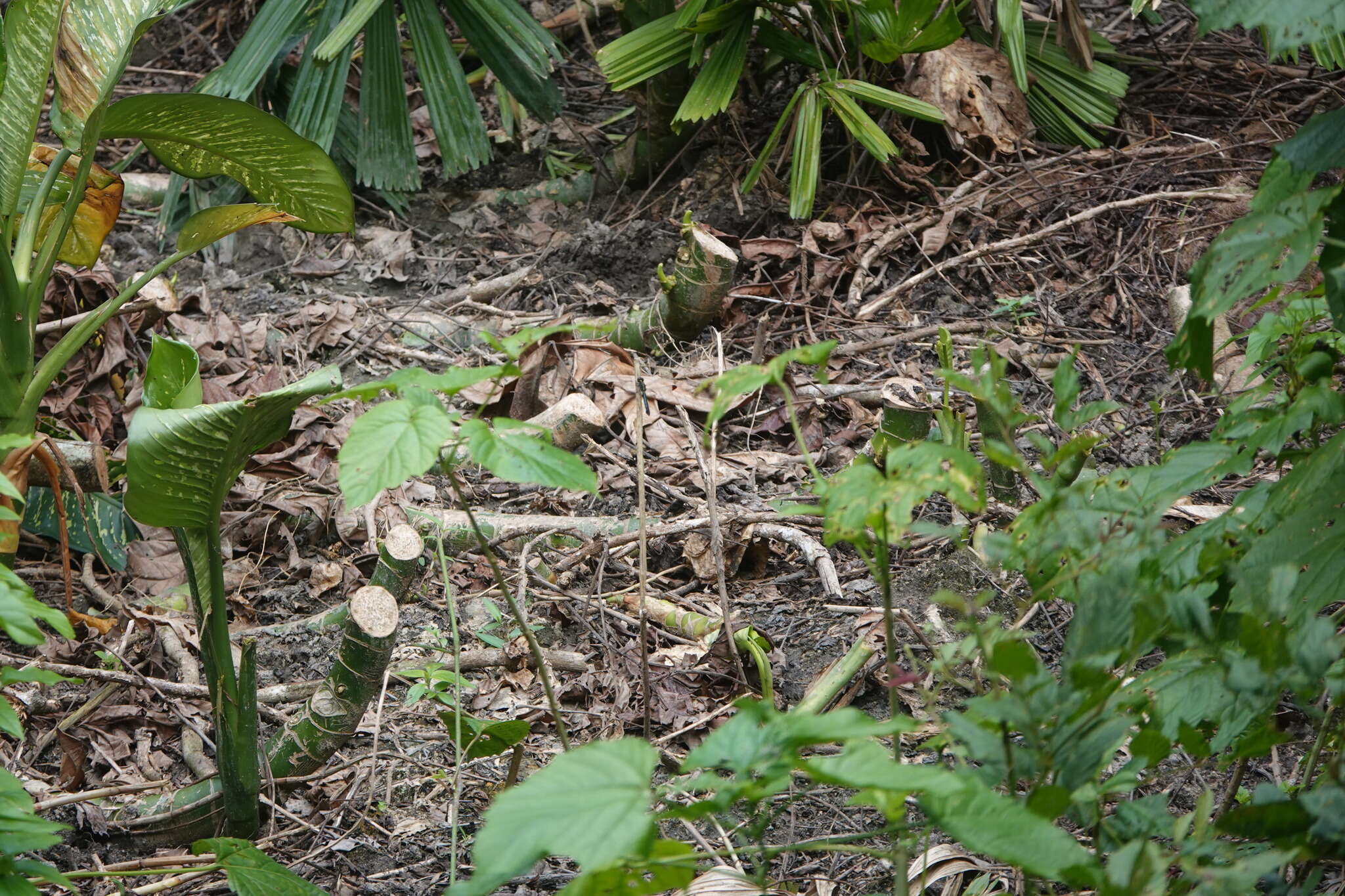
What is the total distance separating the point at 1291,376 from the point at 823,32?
2.82 metres

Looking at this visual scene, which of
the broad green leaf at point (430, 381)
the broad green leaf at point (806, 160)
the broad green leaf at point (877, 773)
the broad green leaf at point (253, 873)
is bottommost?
the broad green leaf at point (253, 873)

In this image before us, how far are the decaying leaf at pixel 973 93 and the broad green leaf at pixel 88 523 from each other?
2915 mm

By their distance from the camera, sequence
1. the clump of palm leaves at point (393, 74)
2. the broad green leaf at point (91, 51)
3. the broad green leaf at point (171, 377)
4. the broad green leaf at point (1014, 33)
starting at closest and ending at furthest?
the broad green leaf at point (171, 377)
the broad green leaf at point (91, 51)
the broad green leaf at point (1014, 33)
the clump of palm leaves at point (393, 74)

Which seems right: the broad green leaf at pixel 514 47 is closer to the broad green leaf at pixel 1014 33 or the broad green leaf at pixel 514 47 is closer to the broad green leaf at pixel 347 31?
the broad green leaf at pixel 347 31

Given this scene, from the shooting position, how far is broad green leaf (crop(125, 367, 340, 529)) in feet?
4.67

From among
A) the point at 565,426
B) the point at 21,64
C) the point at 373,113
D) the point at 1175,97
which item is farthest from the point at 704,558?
the point at 1175,97

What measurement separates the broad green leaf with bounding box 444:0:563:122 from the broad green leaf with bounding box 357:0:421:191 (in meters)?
0.26

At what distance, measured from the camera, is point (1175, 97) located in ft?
13.7

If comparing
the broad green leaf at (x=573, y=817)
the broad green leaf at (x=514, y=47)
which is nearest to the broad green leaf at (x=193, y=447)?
the broad green leaf at (x=573, y=817)

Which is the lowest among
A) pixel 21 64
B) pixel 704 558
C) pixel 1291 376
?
pixel 704 558

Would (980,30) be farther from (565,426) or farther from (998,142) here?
(565,426)

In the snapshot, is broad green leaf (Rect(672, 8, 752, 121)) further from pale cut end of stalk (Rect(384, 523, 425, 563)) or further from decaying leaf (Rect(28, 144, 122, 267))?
pale cut end of stalk (Rect(384, 523, 425, 563))

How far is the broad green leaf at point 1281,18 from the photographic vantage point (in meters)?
0.87

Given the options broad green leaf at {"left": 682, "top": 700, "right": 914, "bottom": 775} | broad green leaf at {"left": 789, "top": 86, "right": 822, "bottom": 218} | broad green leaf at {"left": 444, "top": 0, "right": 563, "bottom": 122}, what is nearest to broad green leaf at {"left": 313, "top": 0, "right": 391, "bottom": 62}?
broad green leaf at {"left": 444, "top": 0, "right": 563, "bottom": 122}
